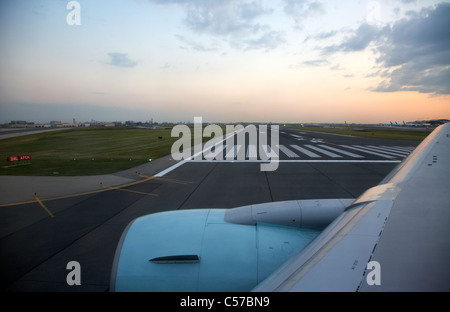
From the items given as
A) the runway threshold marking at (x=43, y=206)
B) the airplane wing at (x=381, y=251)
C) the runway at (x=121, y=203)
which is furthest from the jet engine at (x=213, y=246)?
the runway threshold marking at (x=43, y=206)

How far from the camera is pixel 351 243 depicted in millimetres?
1594

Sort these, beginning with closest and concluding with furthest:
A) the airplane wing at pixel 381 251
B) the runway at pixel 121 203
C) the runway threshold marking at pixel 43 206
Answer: the airplane wing at pixel 381 251, the runway at pixel 121 203, the runway threshold marking at pixel 43 206

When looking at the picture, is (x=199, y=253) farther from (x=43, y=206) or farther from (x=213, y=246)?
(x=43, y=206)

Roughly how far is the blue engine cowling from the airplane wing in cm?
57

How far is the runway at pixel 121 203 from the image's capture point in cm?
414

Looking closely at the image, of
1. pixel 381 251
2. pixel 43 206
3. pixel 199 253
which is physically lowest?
pixel 43 206

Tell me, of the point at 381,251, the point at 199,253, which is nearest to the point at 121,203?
the point at 199,253

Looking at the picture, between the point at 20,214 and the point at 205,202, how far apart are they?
5302mm

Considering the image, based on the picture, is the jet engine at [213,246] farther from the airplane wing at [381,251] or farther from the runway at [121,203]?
the airplane wing at [381,251]

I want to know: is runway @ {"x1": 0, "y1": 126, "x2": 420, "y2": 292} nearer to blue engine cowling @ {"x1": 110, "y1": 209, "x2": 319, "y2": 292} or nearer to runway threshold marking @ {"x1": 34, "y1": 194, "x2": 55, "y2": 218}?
runway threshold marking @ {"x1": 34, "y1": 194, "x2": 55, "y2": 218}

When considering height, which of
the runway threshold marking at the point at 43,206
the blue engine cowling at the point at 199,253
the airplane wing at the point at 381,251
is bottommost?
the runway threshold marking at the point at 43,206

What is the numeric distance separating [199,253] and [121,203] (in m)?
6.21

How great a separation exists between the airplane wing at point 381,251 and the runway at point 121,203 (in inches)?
63.9

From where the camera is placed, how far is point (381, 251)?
146 cm
